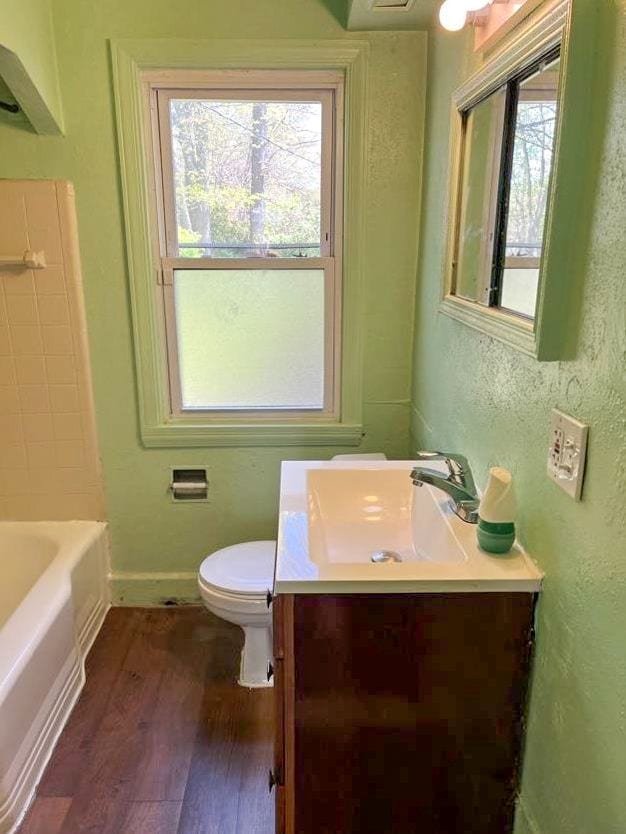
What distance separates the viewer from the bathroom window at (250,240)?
210 centimetres

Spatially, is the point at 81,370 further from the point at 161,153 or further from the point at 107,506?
the point at 161,153

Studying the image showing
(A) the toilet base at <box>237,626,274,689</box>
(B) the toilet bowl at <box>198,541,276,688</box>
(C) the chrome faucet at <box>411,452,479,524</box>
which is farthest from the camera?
(A) the toilet base at <box>237,626,274,689</box>

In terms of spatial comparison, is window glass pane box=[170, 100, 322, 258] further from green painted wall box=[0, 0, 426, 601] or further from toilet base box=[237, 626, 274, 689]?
toilet base box=[237, 626, 274, 689]

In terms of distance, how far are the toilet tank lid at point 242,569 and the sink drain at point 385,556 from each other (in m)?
0.49

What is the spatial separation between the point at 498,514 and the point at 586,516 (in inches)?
9.4

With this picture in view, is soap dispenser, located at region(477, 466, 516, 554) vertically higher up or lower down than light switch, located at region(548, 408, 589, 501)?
lower down

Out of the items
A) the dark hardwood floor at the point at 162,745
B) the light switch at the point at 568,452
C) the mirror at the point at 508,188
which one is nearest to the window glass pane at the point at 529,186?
the mirror at the point at 508,188

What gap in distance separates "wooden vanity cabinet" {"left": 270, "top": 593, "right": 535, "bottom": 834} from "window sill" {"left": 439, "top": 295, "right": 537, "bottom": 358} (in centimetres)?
49

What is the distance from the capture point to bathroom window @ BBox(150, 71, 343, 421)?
6.89 ft

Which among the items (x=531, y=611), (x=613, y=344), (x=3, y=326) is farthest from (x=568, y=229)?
(x=3, y=326)

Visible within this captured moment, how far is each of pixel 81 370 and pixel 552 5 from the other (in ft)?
6.13

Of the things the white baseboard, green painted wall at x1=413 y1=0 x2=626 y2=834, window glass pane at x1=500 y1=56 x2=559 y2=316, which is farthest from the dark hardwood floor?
window glass pane at x1=500 y1=56 x2=559 y2=316

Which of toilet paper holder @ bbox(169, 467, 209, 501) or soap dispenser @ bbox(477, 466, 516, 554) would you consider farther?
toilet paper holder @ bbox(169, 467, 209, 501)

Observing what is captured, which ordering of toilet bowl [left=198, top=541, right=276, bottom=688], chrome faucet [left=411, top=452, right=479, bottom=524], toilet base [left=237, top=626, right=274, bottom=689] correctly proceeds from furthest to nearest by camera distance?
toilet base [left=237, top=626, right=274, bottom=689] → toilet bowl [left=198, top=541, right=276, bottom=688] → chrome faucet [left=411, top=452, right=479, bottom=524]
